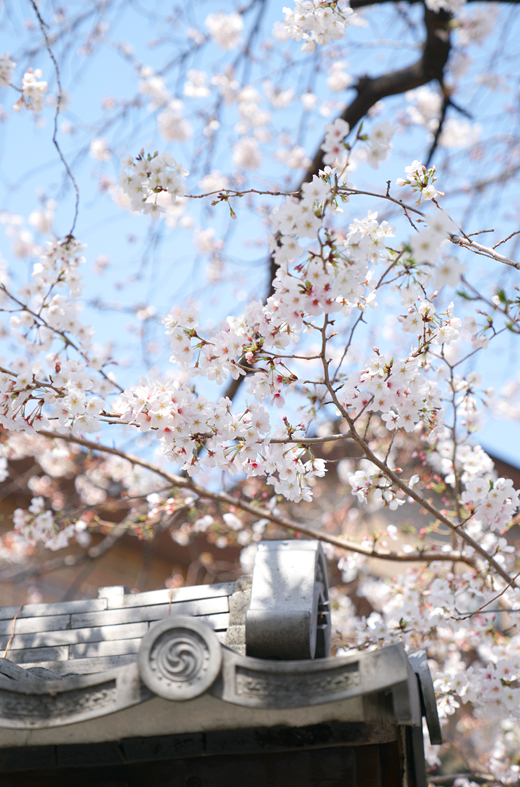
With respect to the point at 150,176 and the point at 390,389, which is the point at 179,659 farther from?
the point at 150,176

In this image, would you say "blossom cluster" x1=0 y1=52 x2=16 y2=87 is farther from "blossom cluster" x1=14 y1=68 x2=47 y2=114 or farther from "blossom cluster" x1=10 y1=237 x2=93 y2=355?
"blossom cluster" x1=10 y1=237 x2=93 y2=355

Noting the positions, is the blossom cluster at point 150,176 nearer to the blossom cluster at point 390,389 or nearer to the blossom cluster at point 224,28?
the blossom cluster at point 390,389

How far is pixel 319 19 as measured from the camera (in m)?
2.53

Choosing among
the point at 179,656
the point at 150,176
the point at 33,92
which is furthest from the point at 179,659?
the point at 33,92

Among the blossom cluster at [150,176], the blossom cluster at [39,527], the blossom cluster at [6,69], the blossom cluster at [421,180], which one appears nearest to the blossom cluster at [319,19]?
the blossom cluster at [421,180]

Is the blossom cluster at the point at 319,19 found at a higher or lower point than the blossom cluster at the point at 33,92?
lower

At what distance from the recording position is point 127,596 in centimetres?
276

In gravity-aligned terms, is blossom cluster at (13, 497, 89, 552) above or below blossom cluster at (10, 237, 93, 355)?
below

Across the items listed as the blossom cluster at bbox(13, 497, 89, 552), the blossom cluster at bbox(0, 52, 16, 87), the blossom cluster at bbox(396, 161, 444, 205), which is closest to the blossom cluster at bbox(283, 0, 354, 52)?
the blossom cluster at bbox(396, 161, 444, 205)

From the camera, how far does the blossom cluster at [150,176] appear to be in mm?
2154

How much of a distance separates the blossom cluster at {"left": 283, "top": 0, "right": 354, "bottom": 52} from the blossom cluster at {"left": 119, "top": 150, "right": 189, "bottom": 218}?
38.6 inches

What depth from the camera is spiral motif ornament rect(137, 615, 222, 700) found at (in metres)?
1.42

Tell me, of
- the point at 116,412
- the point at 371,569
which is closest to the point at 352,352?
the point at 371,569

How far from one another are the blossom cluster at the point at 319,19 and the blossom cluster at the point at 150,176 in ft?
3.22
